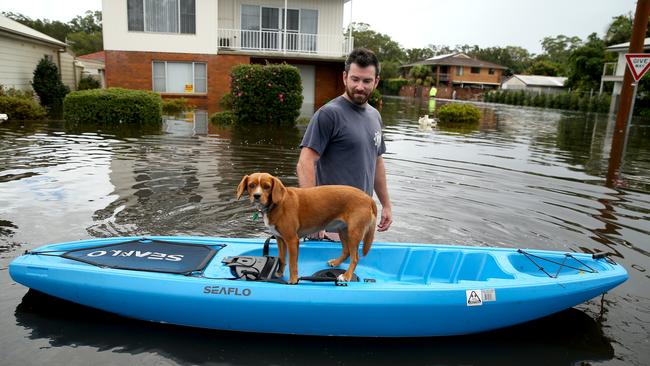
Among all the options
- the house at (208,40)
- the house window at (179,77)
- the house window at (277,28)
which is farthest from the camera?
the house window at (277,28)

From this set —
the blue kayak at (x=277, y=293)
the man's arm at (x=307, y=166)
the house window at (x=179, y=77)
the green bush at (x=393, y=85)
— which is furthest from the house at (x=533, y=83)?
the man's arm at (x=307, y=166)

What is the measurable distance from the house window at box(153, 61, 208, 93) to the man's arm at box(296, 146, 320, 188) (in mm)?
21135

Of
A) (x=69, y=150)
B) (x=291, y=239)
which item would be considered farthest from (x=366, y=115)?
(x=69, y=150)

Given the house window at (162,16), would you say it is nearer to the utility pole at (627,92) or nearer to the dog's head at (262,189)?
the utility pole at (627,92)

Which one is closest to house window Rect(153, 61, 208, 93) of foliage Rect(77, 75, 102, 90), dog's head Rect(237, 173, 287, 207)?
foliage Rect(77, 75, 102, 90)

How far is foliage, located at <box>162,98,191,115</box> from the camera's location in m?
21.6

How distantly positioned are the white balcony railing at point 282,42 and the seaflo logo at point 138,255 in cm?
2076

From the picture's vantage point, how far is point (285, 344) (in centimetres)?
414

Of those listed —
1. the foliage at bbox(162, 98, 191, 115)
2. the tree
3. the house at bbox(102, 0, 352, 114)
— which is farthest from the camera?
the tree

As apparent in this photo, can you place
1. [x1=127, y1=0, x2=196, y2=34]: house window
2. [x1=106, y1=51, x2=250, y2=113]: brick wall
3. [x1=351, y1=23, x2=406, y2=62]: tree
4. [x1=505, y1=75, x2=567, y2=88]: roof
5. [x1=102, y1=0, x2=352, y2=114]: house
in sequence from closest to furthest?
[x1=127, y1=0, x2=196, y2=34]: house window → [x1=102, y1=0, x2=352, y2=114]: house → [x1=106, y1=51, x2=250, y2=113]: brick wall → [x1=505, y1=75, x2=567, y2=88]: roof → [x1=351, y1=23, x2=406, y2=62]: tree

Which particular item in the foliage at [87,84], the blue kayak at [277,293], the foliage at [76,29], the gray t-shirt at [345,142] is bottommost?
the blue kayak at [277,293]

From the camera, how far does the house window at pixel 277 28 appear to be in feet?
80.9

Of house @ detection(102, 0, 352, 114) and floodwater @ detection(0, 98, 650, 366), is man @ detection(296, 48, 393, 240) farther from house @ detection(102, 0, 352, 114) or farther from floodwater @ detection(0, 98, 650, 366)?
house @ detection(102, 0, 352, 114)

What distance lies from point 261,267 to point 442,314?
65.1 inches
